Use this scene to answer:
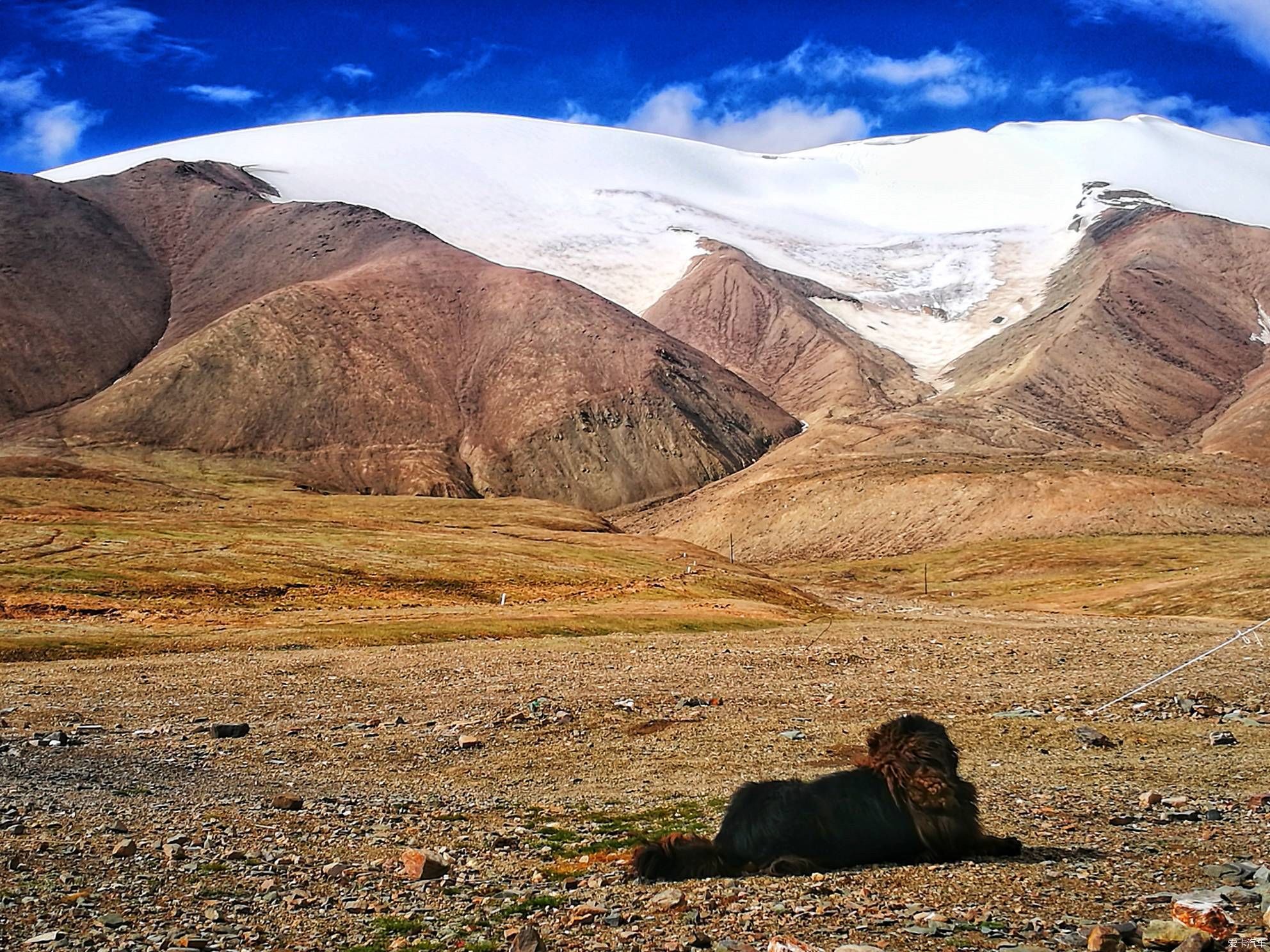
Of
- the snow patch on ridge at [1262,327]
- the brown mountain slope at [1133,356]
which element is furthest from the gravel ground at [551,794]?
the snow patch on ridge at [1262,327]

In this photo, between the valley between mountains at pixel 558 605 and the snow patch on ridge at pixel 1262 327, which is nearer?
the valley between mountains at pixel 558 605

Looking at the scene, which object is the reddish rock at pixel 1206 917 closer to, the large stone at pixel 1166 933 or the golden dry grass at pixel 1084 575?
the large stone at pixel 1166 933

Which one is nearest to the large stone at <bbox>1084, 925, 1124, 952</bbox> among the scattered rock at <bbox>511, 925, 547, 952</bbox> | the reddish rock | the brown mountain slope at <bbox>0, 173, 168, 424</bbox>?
the reddish rock

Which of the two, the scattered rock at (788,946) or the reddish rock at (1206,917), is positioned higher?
the reddish rock at (1206,917)

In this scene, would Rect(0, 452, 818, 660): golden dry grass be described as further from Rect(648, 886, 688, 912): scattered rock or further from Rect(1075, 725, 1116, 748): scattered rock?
Rect(648, 886, 688, 912): scattered rock

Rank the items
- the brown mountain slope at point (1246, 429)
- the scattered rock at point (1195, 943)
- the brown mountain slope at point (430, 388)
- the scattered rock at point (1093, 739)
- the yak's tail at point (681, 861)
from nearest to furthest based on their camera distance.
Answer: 1. the scattered rock at point (1195, 943)
2. the yak's tail at point (681, 861)
3. the scattered rock at point (1093, 739)
4. the brown mountain slope at point (1246, 429)
5. the brown mountain slope at point (430, 388)

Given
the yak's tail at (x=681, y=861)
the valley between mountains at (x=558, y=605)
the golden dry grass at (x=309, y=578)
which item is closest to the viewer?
the valley between mountains at (x=558, y=605)

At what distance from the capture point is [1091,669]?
25750 millimetres

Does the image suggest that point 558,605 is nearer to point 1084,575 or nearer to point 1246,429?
point 1084,575

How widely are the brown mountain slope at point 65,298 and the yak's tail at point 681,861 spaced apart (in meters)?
149

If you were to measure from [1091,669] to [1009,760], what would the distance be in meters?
12.3

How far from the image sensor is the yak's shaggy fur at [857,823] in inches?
366

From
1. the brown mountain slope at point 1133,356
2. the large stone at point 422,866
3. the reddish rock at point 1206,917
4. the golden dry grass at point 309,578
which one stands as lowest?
the golden dry grass at point 309,578

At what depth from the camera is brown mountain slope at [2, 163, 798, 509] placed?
136 m
